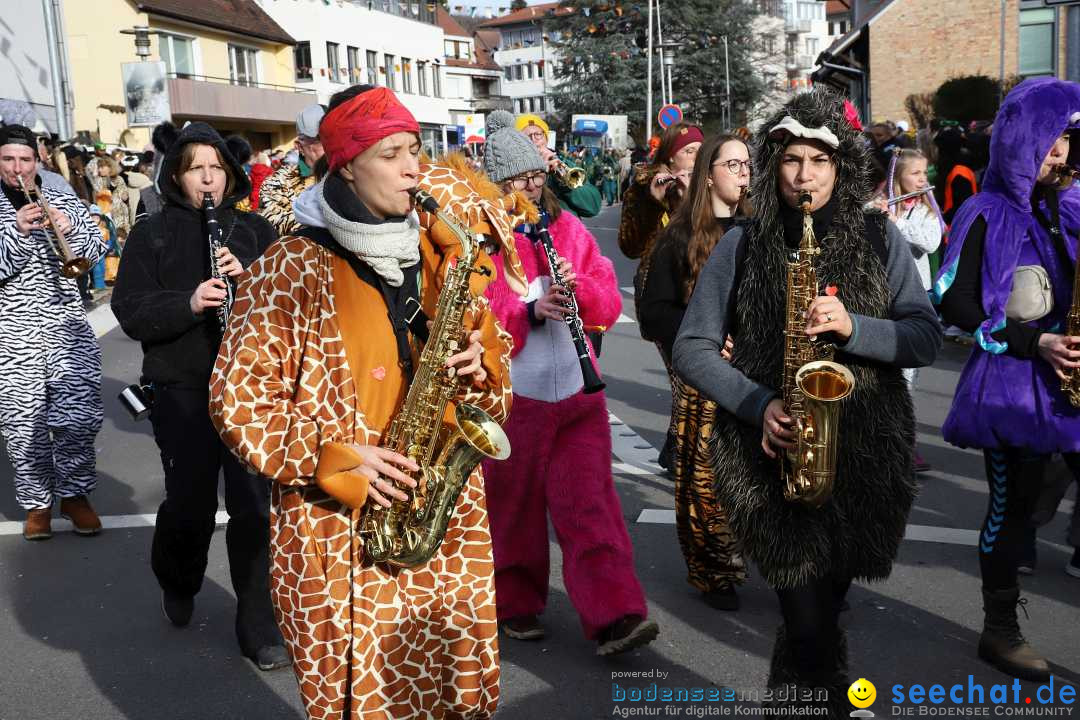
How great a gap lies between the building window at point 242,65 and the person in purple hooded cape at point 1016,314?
42581mm

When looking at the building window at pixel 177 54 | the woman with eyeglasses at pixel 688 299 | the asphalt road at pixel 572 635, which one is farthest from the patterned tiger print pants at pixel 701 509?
the building window at pixel 177 54

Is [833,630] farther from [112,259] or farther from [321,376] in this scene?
[112,259]

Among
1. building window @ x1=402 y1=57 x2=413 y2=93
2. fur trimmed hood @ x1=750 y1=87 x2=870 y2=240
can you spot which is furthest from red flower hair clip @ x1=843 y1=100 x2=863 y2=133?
building window @ x1=402 y1=57 x2=413 y2=93

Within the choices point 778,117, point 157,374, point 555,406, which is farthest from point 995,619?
point 157,374

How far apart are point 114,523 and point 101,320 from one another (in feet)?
29.2

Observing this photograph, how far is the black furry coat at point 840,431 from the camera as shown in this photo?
10.7 ft

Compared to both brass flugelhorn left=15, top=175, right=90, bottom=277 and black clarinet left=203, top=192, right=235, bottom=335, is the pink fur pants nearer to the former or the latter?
black clarinet left=203, top=192, right=235, bottom=335

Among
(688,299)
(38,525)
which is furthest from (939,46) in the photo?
(38,525)

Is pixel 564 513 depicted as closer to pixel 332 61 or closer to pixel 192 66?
pixel 192 66

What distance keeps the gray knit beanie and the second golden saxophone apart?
169 centimetres

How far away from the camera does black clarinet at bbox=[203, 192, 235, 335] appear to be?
4.52 metres

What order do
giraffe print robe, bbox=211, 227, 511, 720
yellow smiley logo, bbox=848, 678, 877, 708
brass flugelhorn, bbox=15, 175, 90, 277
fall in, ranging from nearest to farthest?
giraffe print robe, bbox=211, 227, 511, 720 < yellow smiley logo, bbox=848, 678, 877, 708 < brass flugelhorn, bbox=15, 175, 90, 277

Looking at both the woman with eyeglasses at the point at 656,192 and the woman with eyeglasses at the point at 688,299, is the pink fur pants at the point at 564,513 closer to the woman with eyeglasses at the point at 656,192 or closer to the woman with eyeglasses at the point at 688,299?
the woman with eyeglasses at the point at 688,299

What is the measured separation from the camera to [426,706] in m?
2.90
